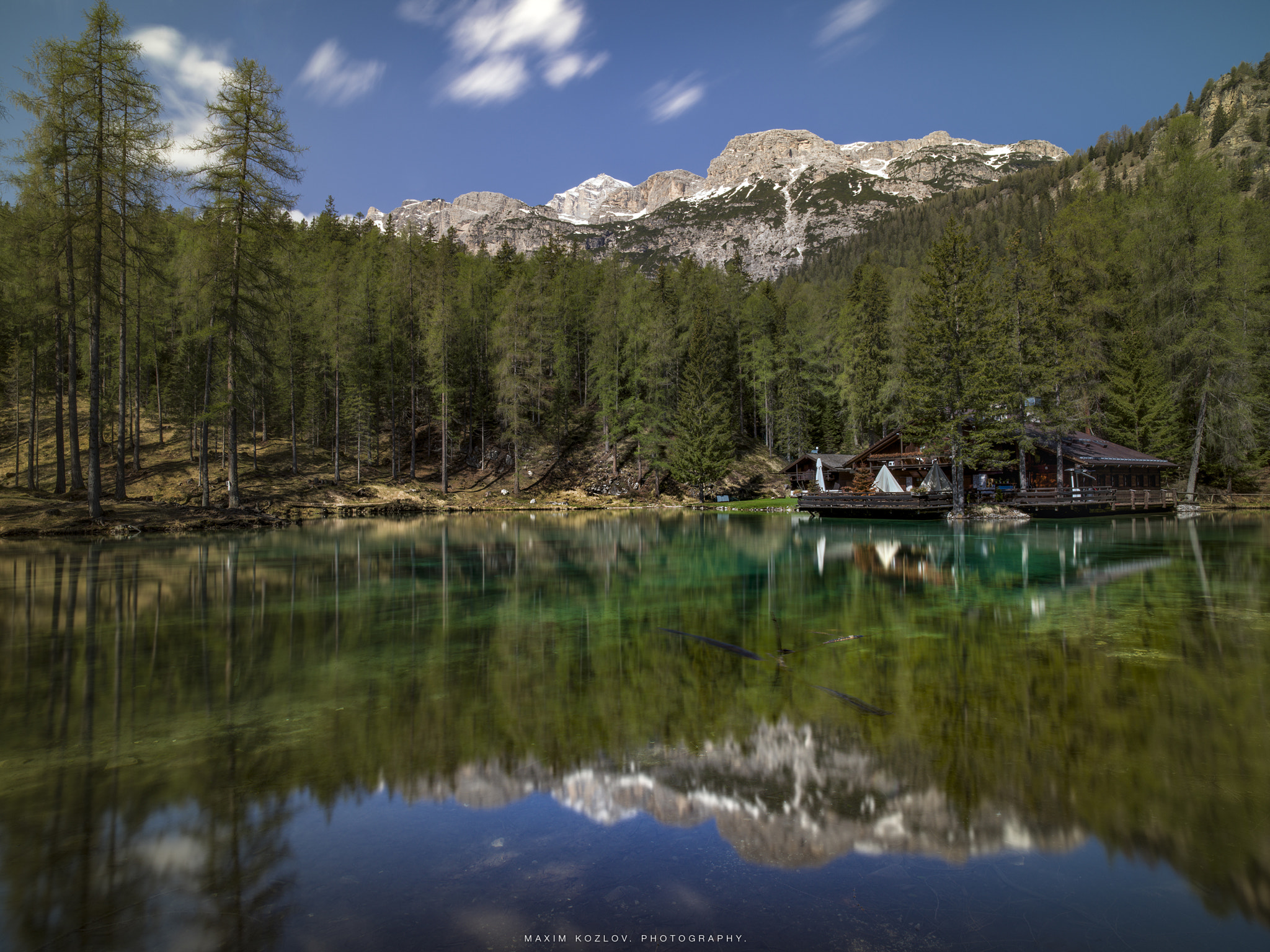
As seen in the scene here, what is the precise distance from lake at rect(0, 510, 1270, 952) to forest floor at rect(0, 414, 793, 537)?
18.7 meters

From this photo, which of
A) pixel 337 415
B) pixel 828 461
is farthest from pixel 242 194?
pixel 828 461

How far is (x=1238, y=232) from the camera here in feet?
159

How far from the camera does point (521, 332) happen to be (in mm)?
54875

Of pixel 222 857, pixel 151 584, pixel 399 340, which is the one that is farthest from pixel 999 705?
pixel 399 340

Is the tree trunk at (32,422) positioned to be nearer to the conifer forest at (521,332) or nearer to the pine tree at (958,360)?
the conifer forest at (521,332)

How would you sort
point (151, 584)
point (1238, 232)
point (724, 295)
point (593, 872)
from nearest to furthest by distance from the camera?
point (593, 872) < point (151, 584) < point (1238, 232) < point (724, 295)

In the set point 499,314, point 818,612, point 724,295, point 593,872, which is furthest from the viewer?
point 724,295

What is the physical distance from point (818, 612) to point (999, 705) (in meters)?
5.32

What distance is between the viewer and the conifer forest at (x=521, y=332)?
92.0 ft

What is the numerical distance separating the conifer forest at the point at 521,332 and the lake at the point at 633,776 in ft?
76.9

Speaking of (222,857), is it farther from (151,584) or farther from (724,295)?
(724,295)

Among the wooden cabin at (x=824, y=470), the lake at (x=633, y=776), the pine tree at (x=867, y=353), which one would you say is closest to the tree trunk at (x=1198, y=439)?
the pine tree at (x=867, y=353)

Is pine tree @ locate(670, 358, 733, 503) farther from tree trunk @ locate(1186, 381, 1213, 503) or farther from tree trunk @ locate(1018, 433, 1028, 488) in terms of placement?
tree trunk @ locate(1186, 381, 1213, 503)

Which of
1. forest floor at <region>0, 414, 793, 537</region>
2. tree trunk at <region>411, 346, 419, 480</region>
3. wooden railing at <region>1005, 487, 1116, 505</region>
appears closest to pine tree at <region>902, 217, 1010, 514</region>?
wooden railing at <region>1005, 487, 1116, 505</region>
